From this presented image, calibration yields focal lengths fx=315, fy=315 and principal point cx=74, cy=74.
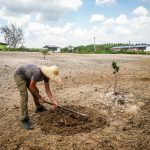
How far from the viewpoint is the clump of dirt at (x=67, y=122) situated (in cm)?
736

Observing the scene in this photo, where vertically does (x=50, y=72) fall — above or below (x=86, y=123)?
above

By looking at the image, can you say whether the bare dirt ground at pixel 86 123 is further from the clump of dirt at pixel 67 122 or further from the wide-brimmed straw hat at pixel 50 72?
the wide-brimmed straw hat at pixel 50 72

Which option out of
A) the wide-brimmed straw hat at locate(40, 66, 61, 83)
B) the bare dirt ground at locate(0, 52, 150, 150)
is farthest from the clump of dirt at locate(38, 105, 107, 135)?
the wide-brimmed straw hat at locate(40, 66, 61, 83)

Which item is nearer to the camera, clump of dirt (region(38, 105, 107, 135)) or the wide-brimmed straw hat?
the wide-brimmed straw hat

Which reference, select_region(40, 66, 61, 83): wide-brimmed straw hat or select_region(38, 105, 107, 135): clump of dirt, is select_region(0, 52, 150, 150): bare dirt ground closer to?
select_region(38, 105, 107, 135): clump of dirt

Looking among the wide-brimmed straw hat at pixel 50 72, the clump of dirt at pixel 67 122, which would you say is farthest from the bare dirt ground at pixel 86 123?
the wide-brimmed straw hat at pixel 50 72

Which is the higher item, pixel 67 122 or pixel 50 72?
pixel 50 72

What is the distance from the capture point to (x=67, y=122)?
307 inches

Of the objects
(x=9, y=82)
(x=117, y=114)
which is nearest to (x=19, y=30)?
(x=9, y=82)

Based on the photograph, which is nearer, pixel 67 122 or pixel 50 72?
pixel 50 72

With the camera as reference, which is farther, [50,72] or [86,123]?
[86,123]

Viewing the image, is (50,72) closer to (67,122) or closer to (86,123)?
(67,122)

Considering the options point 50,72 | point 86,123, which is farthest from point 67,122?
point 50,72

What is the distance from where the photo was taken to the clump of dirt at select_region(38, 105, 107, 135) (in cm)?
736
